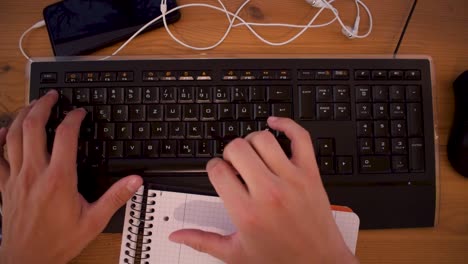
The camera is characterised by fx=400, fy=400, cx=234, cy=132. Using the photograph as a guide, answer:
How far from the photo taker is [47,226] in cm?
55

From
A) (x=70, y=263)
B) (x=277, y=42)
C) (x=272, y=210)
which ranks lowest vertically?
(x=70, y=263)

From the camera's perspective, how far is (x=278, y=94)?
0.61 metres

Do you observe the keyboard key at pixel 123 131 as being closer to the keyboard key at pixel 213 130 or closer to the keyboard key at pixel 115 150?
the keyboard key at pixel 115 150

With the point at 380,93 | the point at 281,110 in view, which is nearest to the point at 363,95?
the point at 380,93

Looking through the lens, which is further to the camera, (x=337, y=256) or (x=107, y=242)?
(x=107, y=242)

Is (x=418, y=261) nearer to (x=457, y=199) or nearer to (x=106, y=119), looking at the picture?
(x=457, y=199)

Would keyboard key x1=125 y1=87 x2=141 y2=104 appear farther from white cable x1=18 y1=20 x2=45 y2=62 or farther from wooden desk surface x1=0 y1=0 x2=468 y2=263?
white cable x1=18 y1=20 x2=45 y2=62

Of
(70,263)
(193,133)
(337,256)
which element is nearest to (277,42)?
(193,133)

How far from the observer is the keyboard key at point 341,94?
61 centimetres

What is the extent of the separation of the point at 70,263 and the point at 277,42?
1.58ft

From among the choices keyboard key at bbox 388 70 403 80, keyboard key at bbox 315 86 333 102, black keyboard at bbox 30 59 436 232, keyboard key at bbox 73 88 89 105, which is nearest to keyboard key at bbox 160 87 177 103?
black keyboard at bbox 30 59 436 232

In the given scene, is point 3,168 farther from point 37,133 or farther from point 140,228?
point 140,228

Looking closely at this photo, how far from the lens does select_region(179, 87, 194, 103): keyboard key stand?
0.61 meters

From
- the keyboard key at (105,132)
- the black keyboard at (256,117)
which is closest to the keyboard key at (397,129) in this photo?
the black keyboard at (256,117)
